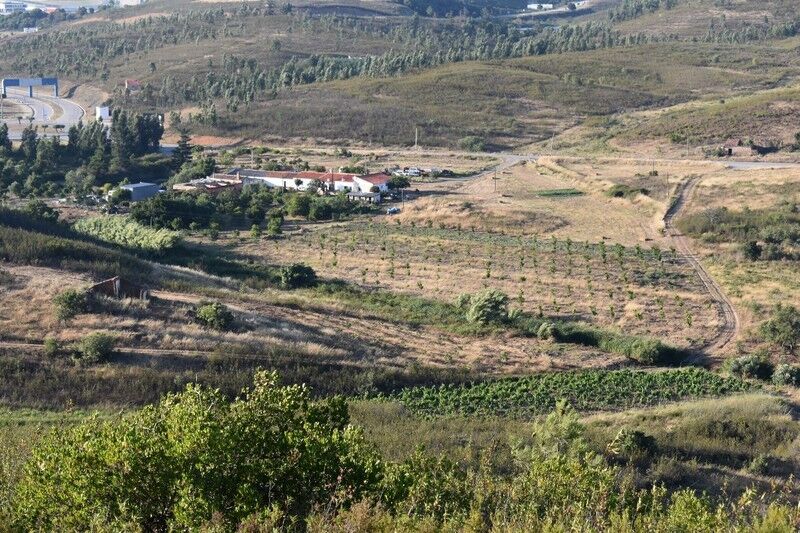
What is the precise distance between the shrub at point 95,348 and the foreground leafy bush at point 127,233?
1529 centimetres

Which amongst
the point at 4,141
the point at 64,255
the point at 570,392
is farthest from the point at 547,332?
the point at 4,141

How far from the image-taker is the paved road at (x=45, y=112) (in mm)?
79500

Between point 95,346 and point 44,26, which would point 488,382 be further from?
point 44,26

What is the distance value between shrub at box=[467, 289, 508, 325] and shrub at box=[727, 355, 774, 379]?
274 inches

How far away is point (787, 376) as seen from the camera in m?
25.1

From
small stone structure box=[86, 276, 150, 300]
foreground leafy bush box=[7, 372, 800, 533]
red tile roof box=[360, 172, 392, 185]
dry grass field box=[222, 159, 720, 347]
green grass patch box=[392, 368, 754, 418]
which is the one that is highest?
foreground leafy bush box=[7, 372, 800, 533]

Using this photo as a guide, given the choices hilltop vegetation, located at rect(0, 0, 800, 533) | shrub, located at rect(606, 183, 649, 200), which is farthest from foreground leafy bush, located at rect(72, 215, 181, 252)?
shrub, located at rect(606, 183, 649, 200)

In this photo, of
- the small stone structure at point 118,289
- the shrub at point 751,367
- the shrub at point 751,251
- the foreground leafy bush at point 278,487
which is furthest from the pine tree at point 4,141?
the foreground leafy bush at point 278,487

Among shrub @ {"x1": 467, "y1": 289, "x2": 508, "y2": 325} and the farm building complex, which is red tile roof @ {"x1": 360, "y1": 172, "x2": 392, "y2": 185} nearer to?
the farm building complex

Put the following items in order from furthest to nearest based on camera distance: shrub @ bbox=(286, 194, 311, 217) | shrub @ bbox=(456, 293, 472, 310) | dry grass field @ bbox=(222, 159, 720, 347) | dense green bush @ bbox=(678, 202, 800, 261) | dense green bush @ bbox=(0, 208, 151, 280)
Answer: shrub @ bbox=(286, 194, 311, 217), dense green bush @ bbox=(678, 202, 800, 261), dry grass field @ bbox=(222, 159, 720, 347), shrub @ bbox=(456, 293, 472, 310), dense green bush @ bbox=(0, 208, 151, 280)

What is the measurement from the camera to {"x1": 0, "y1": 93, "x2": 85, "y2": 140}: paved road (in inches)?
3130

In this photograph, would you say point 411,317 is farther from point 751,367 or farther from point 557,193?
point 557,193

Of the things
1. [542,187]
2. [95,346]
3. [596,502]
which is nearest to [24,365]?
[95,346]

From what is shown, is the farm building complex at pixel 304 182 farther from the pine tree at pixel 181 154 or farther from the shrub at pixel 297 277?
the shrub at pixel 297 277
